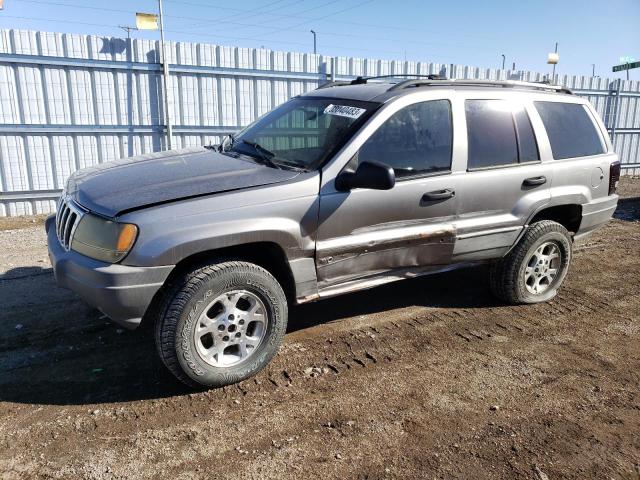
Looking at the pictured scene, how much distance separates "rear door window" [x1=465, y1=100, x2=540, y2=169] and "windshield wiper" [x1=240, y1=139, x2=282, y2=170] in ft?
5.25

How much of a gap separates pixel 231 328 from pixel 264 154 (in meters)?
1.44

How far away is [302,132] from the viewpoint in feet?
14.3

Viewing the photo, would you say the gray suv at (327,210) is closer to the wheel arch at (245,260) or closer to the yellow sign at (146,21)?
the wheel arch at (245,260)

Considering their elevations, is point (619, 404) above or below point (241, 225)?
below

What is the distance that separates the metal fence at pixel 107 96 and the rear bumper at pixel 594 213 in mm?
6616

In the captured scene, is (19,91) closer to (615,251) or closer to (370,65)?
(370,65)

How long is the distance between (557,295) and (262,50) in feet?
23.1

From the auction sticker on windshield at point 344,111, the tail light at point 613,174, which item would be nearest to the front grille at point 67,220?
the auction sticker on windshield at point 344,111

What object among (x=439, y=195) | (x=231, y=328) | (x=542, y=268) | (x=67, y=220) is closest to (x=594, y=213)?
(x=542, y=268)

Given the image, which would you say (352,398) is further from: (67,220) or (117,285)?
(67,220)

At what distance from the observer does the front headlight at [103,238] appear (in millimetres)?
3053

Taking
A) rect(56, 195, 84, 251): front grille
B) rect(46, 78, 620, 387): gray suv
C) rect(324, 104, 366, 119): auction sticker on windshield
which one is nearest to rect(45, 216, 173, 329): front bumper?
rect(46, 78, 620, 387): gray suv

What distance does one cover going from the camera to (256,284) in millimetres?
3391

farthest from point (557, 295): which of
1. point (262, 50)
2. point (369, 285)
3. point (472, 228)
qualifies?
point (262, 50)
